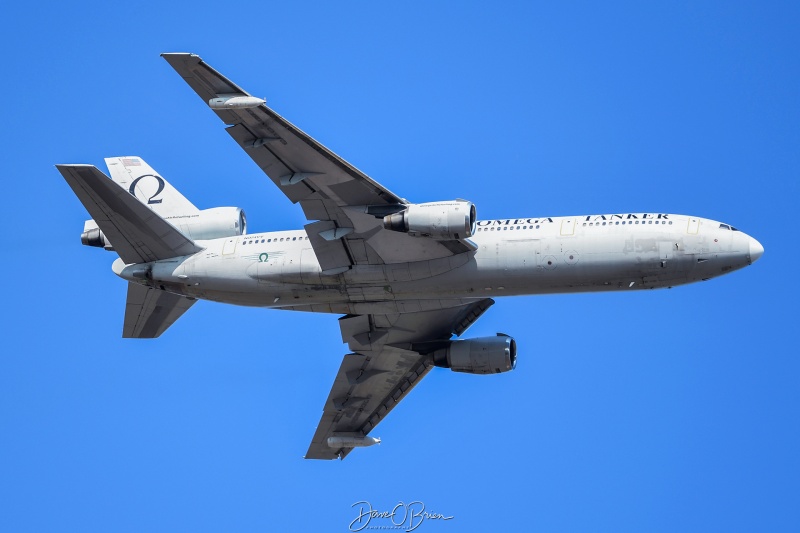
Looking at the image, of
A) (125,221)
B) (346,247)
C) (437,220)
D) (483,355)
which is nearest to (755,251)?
(437,220)

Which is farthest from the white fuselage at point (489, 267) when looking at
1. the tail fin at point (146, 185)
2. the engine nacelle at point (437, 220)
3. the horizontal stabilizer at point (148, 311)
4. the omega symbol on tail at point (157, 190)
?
the omega symbol on tail at point (157, 190)

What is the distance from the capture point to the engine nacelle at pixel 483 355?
61.7 m

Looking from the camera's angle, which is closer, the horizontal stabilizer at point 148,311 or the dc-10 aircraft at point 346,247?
the dc-10 aircraft at point 346,247

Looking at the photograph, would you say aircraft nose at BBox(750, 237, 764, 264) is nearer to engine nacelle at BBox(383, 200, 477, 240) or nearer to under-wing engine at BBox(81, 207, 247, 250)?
engine nacelle at BBox(383, 200, 477, 240)

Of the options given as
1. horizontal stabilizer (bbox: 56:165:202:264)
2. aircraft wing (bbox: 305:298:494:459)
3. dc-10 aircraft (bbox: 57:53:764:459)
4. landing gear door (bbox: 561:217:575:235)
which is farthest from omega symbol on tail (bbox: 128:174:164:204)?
landing gear door (bbox: 561:217:575:235)

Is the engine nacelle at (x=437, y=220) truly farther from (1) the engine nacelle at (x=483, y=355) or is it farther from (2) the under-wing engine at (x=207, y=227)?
(1) the engine nacelle at (x=483, y=355)

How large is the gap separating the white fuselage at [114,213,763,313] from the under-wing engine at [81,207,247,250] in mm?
793

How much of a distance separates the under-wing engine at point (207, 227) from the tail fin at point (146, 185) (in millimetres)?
1685

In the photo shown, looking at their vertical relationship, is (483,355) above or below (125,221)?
below

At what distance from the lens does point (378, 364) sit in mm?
65312

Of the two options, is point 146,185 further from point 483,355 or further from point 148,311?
point 483,355

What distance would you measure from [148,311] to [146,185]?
20.0 feet

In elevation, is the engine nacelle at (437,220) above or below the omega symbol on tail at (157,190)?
below

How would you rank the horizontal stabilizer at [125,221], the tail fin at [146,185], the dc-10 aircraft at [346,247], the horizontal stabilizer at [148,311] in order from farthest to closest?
the tail fin at [146,185]
the horizontal stabilizer at [148,311]
the horizontal stabilizer at [125,221]
the dc-10 aircraft at [346,247]
